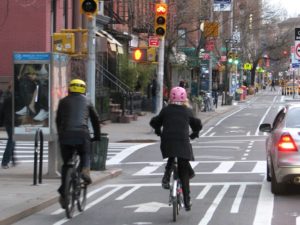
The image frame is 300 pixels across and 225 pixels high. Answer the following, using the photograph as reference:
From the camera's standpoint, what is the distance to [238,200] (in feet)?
34.6

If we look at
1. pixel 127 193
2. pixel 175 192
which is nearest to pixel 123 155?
pixel 127 193

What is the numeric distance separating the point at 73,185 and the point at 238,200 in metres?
2.86

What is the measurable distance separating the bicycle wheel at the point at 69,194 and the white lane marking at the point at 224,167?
245 inches

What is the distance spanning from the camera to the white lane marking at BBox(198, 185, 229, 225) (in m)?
8.80

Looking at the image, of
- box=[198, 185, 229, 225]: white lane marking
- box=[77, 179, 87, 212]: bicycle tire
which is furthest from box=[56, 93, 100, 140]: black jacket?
box=[198, 185, 229, 225]: white lane marking

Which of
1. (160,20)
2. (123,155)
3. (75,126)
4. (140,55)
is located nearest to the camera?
(75,126)

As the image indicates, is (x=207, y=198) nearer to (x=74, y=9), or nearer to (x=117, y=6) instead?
(x=74, y=9)

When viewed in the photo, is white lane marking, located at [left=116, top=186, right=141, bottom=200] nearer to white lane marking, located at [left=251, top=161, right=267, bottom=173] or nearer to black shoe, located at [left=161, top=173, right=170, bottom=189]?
black shoe, located at [left=161, top=173, right=170, bottom=189]

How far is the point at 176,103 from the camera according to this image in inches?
353

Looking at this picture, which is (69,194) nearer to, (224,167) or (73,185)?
(73,185)

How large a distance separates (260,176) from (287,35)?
74.4 metres

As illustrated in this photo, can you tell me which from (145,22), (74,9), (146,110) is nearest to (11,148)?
(74,9)

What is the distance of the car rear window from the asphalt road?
1.18 m

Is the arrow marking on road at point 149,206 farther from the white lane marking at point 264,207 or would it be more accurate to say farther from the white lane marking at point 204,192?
the white lane marking at point 264,207
